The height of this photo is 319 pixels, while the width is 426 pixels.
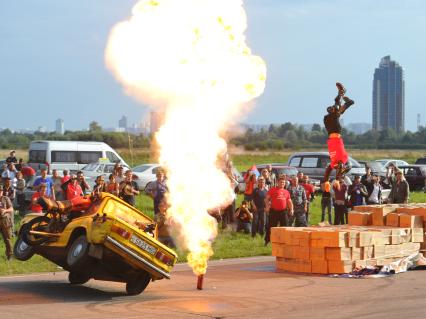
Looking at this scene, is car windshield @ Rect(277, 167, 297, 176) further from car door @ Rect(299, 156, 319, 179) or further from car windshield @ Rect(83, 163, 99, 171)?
car windshield @ Rect(83, 163, 99, 171)

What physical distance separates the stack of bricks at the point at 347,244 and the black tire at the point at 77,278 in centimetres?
496

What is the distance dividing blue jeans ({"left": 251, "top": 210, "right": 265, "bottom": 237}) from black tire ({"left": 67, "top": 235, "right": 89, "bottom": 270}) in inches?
444

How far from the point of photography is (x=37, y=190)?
23.9 meters

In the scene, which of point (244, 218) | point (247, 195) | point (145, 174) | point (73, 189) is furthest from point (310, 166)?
point (73, 189)

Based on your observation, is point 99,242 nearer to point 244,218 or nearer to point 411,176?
point 244,218

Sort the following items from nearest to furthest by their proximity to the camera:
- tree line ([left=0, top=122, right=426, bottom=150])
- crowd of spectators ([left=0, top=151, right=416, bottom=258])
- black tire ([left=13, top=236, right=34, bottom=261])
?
1. black tire ([left=13, top=236, right=34, bottom=261])
2. crowd of spectators ([left=0, top=151, right=416, bottom=258])
3. tree line ([left=0, top=122, right=426, bottom=150])

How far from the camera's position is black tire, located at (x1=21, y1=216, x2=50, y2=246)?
16297 millimetres

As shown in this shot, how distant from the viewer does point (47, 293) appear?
51.1ft

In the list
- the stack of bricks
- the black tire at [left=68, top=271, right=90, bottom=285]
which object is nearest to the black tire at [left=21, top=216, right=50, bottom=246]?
the black tire at [left=68, top=271, right=90, bottom=285]

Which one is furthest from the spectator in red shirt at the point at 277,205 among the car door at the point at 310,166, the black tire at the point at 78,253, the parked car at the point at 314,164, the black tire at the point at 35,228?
the car door at the point at 310,166

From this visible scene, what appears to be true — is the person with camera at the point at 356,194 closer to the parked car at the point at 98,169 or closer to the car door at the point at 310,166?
the parked car at the point at 98,169

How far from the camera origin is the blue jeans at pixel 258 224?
26.5m

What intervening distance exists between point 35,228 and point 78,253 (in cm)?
174

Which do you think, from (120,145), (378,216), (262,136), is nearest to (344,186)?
(262,136)
